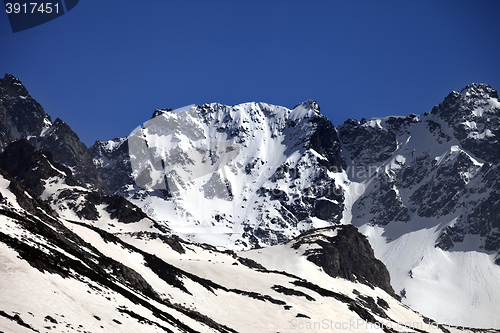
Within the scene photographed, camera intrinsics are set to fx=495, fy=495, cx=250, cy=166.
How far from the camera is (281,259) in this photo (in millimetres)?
189625

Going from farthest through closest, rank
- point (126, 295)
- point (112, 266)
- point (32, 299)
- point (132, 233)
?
point (132, 233), point (112, 266), point (126, 295), point (32, 299)

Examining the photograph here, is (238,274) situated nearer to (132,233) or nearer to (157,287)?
(157,287)

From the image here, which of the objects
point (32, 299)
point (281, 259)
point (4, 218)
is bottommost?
point (32, 299)

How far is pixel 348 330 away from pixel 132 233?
313ft

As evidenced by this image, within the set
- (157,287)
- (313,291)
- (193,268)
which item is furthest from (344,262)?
(157,287)

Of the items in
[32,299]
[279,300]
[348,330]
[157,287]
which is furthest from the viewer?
[279,300]

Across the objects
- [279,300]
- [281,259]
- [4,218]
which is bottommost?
[4,218]

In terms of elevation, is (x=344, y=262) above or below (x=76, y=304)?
above

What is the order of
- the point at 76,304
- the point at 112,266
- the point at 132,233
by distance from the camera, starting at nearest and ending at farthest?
the point at 76,304 < the point at 112,266 < the point at 132,233

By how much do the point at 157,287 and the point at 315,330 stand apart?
30.7m

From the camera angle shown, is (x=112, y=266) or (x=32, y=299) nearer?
(x=32, y=299)

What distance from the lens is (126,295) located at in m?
57.7

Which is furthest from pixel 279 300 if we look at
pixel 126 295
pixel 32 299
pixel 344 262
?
pixel 344 262

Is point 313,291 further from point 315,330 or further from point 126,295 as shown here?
point 126,295
